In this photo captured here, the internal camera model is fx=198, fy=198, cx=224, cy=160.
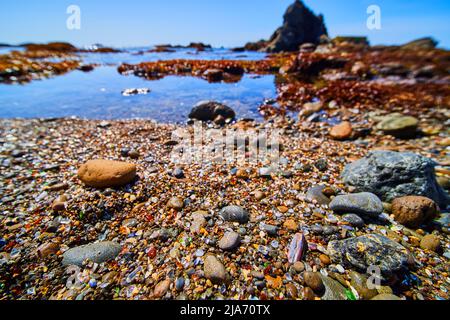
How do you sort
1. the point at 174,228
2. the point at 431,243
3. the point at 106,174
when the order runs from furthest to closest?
the point at 106,174
the point at 174,228
the point at 431,243

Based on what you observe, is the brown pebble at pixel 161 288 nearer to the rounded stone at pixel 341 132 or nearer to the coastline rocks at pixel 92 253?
the coastline rocks at pixel 92 253

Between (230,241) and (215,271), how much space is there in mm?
457

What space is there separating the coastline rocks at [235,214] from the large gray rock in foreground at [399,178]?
2.33 meters

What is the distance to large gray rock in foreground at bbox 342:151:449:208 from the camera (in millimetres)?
3416

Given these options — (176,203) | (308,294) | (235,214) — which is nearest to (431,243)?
(308,294)

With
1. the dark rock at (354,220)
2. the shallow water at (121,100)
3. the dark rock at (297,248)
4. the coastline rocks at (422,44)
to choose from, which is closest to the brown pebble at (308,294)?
the dark rock at (297,248)

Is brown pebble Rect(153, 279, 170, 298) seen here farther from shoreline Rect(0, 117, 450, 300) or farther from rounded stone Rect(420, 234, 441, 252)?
rounded stone Rect(420, 234, 441, 252)

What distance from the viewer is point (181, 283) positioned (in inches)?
88.3

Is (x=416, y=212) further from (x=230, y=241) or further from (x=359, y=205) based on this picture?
(x=230, y=241)

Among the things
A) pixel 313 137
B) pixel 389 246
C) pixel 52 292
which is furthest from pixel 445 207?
pixel 52 292

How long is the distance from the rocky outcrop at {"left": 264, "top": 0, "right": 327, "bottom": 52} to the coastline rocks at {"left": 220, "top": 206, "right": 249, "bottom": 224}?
209 ft

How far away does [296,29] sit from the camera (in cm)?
6253
